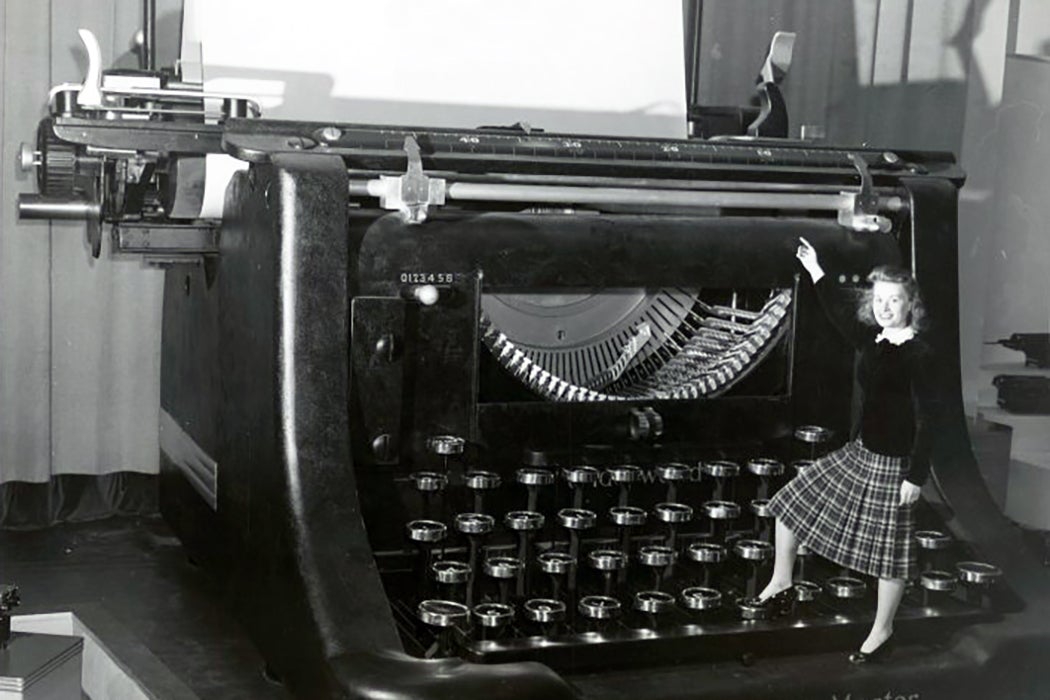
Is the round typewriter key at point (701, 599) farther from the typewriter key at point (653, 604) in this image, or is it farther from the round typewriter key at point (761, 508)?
the round typewriter key at point (761, 508)

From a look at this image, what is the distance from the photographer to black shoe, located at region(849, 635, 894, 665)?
241 centimetres

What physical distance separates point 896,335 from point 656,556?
1.79ft

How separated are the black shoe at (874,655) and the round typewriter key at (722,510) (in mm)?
310

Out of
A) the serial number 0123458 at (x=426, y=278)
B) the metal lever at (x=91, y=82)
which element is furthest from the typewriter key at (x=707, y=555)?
the metal lever at (x=91, y=82)

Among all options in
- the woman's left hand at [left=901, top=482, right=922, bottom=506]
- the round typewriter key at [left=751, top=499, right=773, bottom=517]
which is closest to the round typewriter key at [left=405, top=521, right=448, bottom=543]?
the round typewriter key at [left=751, top=499, right=773, bottom=517]

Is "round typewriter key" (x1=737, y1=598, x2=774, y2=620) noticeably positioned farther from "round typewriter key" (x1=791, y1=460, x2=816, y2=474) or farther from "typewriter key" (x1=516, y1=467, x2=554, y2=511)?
"typewriter key" (x1=516, y1=467, x2=554, y2=511)

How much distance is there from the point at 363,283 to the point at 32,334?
5.61ft

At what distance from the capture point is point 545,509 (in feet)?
8.67

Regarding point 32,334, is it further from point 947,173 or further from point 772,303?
point 947,173

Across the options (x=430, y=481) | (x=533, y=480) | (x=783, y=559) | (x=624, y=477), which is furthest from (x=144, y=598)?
(x=783, y=559)

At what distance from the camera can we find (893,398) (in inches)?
90.5

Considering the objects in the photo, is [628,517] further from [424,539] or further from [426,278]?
[426,278]

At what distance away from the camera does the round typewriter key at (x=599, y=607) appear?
2340 mm

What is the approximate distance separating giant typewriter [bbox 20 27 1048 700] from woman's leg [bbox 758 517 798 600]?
26 millimetres
